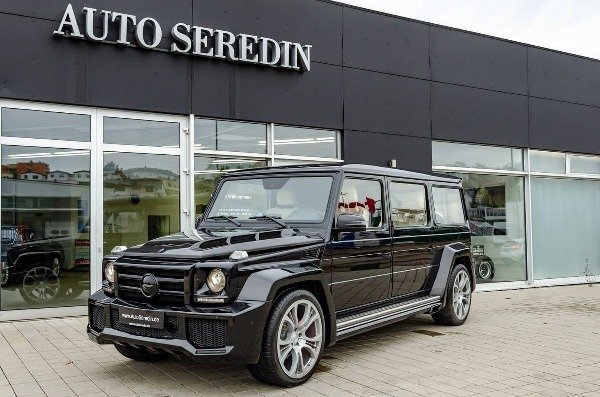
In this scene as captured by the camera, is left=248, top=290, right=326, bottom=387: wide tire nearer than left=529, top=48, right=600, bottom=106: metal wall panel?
Yes

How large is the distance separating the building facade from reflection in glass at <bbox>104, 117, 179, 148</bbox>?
22 millimetres

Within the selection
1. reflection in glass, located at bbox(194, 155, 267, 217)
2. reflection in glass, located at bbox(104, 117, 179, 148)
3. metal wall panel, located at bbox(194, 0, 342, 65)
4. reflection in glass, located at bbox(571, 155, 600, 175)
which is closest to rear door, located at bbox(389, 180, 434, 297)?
reflection in glass, located at bbox(194, 155, 267, 217)

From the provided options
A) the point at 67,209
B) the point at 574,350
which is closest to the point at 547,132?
the point at 574,350

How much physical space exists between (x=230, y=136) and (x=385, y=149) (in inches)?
125

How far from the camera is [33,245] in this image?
27.5 feet

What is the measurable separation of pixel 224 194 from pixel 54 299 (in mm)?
3721

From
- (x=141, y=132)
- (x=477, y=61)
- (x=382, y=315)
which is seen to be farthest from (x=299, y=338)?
(x=477, y=61)

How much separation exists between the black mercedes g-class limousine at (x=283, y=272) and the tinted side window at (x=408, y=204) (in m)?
0.02

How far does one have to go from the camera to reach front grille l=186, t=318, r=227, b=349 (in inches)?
174

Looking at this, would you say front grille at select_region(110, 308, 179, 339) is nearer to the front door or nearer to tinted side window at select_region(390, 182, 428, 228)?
the front door

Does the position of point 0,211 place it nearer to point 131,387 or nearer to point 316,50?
point 131,387

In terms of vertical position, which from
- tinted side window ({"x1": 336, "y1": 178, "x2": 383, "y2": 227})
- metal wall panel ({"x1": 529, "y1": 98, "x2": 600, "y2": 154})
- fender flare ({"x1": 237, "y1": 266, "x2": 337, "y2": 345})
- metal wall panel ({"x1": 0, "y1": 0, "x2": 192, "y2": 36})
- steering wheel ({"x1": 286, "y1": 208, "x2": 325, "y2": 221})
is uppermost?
metal wall panel ({"x1": 0, "y1": 0, "x2": 192, "y2": 36})

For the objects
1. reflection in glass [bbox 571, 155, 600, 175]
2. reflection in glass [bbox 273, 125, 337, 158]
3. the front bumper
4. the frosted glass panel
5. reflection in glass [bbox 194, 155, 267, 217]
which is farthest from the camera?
reflection in glass [bbox 571, 155, 600, 175]

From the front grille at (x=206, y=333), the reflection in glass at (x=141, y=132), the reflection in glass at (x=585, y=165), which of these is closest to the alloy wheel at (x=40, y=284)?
the reflection in glass at (x=141, y=132)
